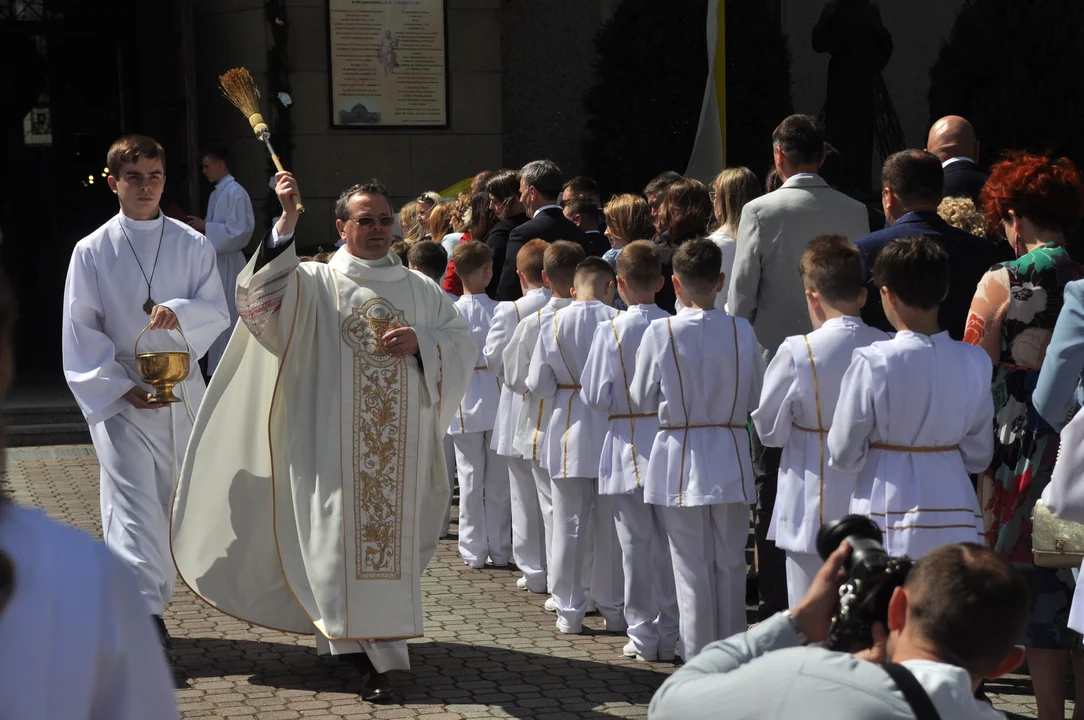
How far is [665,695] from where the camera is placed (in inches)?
96.2

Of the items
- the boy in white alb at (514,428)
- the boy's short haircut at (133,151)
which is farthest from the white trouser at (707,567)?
the boy's short haircut at (133,151)

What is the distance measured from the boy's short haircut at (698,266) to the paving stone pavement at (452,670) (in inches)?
63.0

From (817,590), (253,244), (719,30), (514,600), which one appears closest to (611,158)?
(253,244)

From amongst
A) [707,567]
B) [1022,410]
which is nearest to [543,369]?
[707,567]

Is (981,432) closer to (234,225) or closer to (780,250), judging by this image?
(780,250)

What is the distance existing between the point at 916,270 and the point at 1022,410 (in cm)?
92

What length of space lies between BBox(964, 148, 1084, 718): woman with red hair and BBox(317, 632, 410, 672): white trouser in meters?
2.27

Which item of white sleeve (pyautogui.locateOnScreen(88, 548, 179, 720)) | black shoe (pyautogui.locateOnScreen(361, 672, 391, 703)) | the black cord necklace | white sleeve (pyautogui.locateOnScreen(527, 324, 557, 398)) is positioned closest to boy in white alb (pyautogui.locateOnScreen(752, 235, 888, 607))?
black shoe (pyautogui.locateOnScreen(361, 672, 391, 703))

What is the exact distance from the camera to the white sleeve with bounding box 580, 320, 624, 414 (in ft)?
20.5

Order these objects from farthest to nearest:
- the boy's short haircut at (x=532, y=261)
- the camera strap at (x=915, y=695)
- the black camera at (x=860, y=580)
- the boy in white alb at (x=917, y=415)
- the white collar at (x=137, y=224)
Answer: the boy's short haircut at (x=532, y=261) < the white collar at (x=137, y=224) < the boy in white alb at (x=917, y=415) < the black camera at (x=860, y=580) < the camera strap at (x=915, y=695)

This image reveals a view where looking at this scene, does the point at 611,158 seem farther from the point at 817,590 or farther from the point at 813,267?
the point at 817,590

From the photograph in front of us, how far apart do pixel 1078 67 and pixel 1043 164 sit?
384 inches

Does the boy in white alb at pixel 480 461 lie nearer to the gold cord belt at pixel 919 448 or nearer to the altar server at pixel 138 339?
the altar server at pixel 138 339

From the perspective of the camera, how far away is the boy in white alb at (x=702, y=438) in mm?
5789
